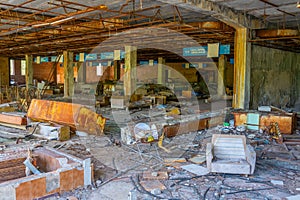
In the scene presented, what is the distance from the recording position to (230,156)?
5840 millimetres

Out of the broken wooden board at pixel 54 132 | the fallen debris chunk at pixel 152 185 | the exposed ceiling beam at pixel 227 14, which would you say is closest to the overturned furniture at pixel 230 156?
the fallen debris chunk at pixel 152 185

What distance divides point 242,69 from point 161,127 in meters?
4.24

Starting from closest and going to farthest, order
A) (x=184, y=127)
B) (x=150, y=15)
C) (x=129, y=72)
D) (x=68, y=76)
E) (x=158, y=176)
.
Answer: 1. (x=158, y=176)
2. (x=184, y=127)
3. (x=150, y=15)
4. (x=129, y=72)
5. (x=68, y=76)

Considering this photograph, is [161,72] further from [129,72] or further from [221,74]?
[129,72]

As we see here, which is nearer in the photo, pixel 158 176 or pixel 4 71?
pixel 158 176

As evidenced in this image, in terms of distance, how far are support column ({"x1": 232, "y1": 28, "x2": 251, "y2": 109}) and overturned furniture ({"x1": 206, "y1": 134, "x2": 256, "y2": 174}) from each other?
5124mm

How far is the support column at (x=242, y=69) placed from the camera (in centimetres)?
1066

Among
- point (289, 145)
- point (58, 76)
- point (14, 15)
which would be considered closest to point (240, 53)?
point (289, 145)


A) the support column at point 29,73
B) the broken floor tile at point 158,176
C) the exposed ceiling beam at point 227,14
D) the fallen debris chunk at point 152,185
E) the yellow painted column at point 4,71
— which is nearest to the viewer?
the fallen debris chunk at point 152,185

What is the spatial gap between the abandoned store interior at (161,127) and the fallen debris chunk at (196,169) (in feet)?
0.07

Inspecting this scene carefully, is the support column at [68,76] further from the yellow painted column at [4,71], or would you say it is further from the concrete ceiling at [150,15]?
the yellow painted column at [4,71]

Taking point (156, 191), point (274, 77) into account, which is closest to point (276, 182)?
point (156, 191)

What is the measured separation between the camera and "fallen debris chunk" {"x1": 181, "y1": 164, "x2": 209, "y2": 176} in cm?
562

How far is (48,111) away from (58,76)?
25266 millimetres
